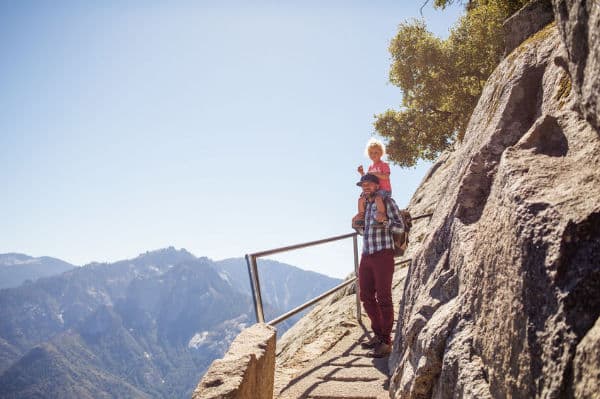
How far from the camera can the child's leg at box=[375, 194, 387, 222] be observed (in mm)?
5270

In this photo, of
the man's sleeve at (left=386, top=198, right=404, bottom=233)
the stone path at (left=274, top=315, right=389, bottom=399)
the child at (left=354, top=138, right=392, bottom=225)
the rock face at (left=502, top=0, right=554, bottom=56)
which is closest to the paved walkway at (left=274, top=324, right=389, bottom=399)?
the stone path at (left=274, top=315, right=389, bottom=399)

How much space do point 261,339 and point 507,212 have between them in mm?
2589

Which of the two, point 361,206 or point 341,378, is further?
point 361,206

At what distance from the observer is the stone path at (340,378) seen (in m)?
4.53

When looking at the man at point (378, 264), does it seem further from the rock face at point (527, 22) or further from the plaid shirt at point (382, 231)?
the rock face at point (527, 22)

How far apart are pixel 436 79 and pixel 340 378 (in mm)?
16085

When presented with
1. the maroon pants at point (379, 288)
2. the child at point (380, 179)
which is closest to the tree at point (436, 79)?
the child at point (380, 179)

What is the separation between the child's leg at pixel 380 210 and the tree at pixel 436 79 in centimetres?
1316

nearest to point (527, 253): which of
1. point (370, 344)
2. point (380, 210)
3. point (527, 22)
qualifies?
point (380, 210)

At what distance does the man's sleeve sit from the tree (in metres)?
13.1

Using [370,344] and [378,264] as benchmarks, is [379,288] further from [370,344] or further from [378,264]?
[370,344]

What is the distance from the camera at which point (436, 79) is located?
57.4 feet

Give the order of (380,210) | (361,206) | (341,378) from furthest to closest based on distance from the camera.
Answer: (361,206), (380,210), (341,378)

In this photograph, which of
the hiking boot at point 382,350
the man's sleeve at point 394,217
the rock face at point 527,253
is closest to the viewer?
the rock face at point 527,253
